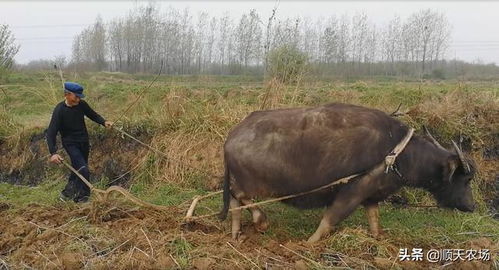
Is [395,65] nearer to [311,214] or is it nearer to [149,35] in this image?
[149,35]

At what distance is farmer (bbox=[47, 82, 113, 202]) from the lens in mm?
6504

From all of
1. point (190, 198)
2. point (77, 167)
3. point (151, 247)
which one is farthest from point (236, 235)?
point (77, 167)

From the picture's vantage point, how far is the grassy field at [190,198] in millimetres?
4551

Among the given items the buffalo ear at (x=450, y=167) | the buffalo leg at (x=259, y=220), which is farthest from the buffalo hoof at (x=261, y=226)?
the buffalo ear at (x=450, y=167)

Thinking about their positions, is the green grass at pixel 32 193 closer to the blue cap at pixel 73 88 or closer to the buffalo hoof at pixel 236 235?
the blue cap at pixel 73 88

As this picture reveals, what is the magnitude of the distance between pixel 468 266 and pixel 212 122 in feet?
16.7

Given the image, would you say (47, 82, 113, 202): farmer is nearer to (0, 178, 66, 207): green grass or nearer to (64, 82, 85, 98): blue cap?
(64, 82, 85, 98): blue cap

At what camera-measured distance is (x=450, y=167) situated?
206 inches

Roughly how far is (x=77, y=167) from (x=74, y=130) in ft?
1.71

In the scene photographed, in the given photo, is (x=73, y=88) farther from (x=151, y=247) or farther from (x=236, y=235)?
(x=236, y=235)

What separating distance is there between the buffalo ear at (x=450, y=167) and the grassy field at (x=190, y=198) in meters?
0.73

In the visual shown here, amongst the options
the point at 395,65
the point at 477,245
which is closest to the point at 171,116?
the point at 477,245

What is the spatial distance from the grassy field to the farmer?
17.5 inches

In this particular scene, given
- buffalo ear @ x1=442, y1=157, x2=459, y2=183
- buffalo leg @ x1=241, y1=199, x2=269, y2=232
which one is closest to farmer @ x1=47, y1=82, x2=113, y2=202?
buffalo leg @ x1=241, y1=199, x2=269, y2=232
